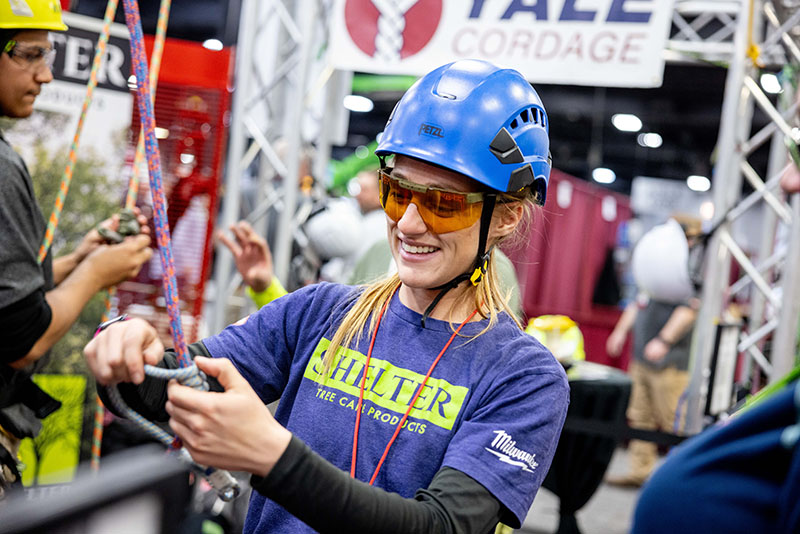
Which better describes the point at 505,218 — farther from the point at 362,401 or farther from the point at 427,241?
the point at 362,401

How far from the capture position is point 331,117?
5086mm

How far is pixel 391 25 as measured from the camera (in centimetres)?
409

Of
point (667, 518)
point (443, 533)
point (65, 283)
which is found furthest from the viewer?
point (65, 283)

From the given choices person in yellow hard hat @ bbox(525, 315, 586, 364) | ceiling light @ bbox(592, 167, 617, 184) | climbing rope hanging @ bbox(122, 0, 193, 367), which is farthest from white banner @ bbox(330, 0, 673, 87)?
ceiling light @ bbox(592, 167, 617, 184)

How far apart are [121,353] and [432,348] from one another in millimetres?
582

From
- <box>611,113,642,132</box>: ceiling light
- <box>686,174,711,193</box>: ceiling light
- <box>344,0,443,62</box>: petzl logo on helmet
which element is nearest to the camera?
<box>344,0,443,62</box>: petzl logo on helmet

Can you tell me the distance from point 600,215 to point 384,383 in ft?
29.5

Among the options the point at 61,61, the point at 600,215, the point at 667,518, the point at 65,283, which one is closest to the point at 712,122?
the point at 600,215

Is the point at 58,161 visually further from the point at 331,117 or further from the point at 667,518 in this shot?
the point at 667,518

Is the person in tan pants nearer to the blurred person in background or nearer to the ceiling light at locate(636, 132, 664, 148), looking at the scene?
the blurred person in background

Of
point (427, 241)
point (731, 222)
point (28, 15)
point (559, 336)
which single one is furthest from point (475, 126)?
point (559, 336)

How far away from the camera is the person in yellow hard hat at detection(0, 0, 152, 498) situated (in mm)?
1927

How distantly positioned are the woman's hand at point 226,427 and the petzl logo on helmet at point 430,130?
2.11ft

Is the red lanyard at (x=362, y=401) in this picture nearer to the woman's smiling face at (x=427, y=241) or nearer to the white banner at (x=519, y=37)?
the woman's smiling face at (x=427, y=241)
